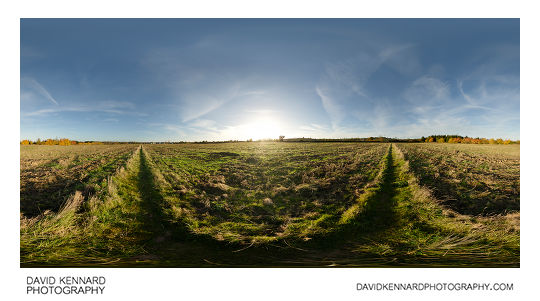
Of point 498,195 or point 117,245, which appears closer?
point 117,245

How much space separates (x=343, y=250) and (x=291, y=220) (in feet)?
4.77

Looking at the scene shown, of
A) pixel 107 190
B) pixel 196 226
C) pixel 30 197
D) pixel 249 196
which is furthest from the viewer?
pixel 249 196

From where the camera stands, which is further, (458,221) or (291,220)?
(291,220)

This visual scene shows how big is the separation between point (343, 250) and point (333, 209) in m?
1.85

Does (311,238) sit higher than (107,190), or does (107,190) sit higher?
(107,190)

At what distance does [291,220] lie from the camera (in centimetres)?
510

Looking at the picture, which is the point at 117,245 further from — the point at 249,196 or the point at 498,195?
the point at 498,195
